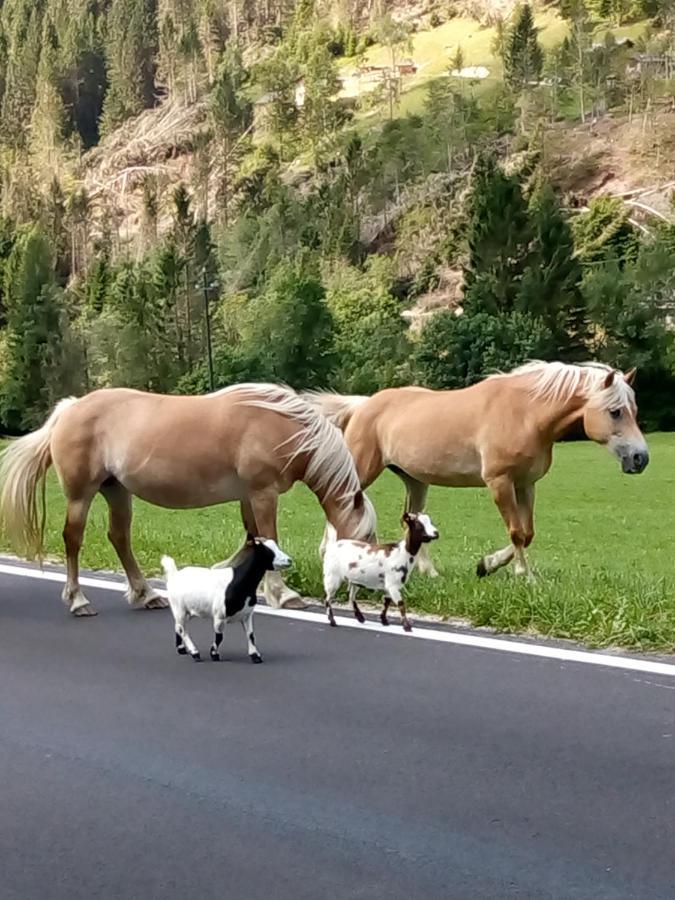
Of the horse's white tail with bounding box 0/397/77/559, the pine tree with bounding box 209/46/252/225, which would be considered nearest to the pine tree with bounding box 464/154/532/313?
the horse's white tail with bounding box 0/397/77/559

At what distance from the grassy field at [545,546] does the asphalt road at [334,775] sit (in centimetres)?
82

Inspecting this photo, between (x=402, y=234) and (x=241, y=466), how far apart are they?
119927 millimetres

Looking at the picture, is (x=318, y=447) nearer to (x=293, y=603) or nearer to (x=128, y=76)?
(x=293, y=603)

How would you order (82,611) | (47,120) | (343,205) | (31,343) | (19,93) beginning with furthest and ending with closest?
(19,93), (47,120), (343,205), (31,343), (82,611)

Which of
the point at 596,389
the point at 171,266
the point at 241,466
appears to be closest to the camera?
the point at 241,466

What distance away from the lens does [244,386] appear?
29.0 feet

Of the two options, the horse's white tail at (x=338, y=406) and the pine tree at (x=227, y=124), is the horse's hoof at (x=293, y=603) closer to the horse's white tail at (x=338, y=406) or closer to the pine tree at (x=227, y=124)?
the horse's white tail at (x=338, y=406)

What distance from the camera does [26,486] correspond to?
925cm

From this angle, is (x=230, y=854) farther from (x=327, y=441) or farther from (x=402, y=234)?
(x=402, y=234)

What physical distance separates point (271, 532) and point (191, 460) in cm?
82

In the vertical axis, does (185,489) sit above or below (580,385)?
below

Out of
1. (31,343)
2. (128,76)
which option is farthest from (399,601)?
(128,76)

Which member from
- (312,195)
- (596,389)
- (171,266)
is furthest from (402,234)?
(596,389)

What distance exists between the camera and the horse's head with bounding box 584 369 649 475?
9.61 m
